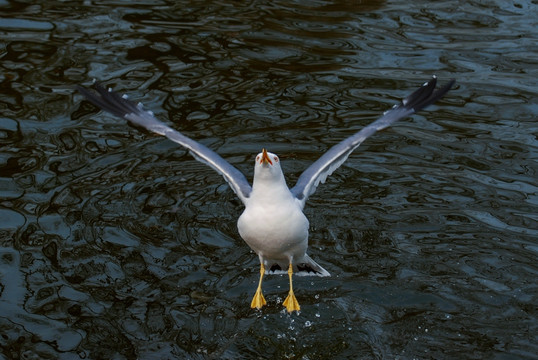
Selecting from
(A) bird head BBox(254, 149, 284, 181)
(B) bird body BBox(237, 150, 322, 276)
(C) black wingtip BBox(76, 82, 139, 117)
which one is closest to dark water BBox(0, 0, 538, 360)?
(B) bird body BBox(237, 150, 322, 276)

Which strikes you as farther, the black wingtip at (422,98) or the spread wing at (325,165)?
the black wingtip at (422,98)

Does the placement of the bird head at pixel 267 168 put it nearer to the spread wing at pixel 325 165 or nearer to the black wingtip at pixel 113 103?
the spread wing at pixel 325 165

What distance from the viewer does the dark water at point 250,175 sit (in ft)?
25.1

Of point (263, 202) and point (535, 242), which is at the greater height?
point (263, 202)

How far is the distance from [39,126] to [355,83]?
399cm

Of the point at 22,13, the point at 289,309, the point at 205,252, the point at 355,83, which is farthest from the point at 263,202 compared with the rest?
the point at 22,13

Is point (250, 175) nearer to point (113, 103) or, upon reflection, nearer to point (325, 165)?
point (113, 103)

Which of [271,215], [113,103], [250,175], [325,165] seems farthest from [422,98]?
[113,103]

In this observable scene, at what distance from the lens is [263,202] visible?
7.29 metres

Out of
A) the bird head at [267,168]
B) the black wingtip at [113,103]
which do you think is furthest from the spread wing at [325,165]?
the black wingtip at [113,103]

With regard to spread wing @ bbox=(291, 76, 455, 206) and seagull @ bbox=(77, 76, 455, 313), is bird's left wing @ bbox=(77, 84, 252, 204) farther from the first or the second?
spread wing @ bbox=(291, 76, 455, 206)

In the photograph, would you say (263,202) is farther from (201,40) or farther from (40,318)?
(201,40)

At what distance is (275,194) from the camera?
23.9ft

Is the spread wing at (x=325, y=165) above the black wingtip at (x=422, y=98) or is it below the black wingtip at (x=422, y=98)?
below
